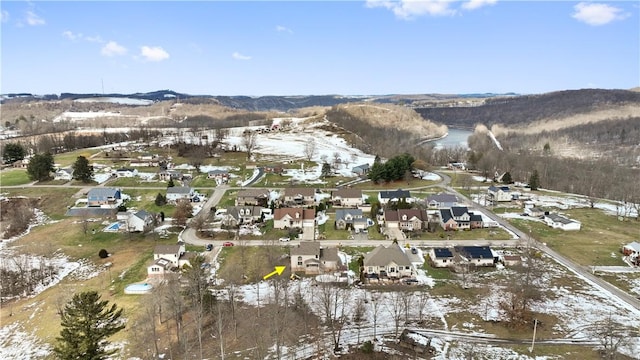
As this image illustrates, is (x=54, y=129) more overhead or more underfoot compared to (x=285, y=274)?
more overhead

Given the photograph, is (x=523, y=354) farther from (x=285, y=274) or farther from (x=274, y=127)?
(x=274, y=127)

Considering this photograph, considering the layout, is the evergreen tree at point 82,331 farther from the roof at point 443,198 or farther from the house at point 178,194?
the roof at point 443,198

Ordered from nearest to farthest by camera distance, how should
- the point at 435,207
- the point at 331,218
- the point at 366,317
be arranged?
the point at 366,317 → the point at 331,218 → the point at 435,207

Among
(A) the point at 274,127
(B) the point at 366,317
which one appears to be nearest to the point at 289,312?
(B) the point at 366,317

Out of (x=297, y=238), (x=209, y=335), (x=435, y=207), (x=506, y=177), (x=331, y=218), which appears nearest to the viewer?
(x=209, y=335)

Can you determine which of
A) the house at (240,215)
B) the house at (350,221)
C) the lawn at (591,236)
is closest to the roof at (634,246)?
the lawn at (591,236)

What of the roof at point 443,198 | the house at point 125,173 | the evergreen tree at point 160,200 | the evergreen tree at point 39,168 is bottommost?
the evergreen tree at point 160,200

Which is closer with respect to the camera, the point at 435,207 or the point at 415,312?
the point at 415,312
